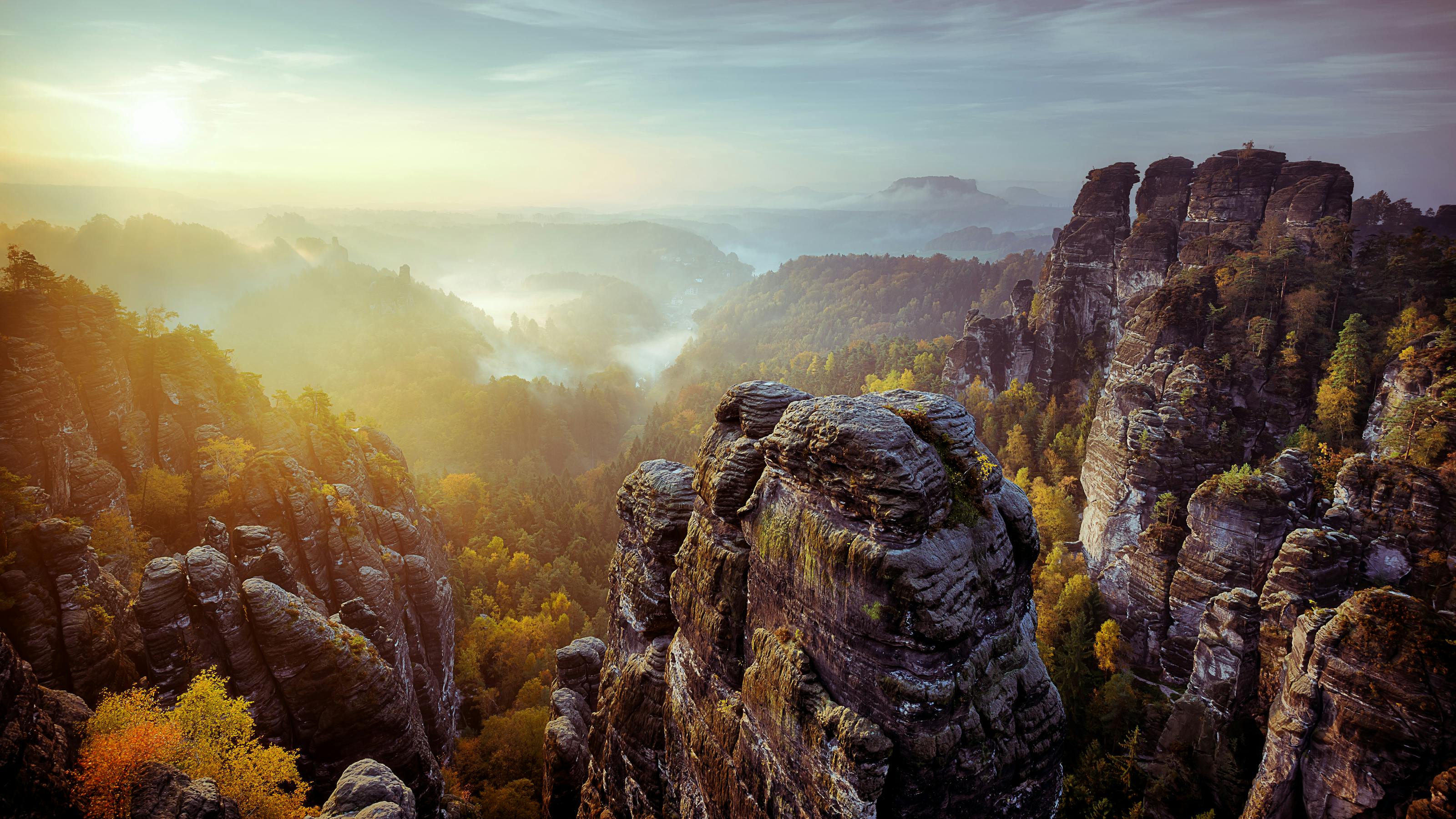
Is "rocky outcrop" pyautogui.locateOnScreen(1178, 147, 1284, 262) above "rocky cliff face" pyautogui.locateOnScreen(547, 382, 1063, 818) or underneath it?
above

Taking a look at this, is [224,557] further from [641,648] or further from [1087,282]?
[1087,282]

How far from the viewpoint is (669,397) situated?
409 ft

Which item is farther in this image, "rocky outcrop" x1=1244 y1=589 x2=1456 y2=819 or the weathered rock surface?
the weathered rock surface

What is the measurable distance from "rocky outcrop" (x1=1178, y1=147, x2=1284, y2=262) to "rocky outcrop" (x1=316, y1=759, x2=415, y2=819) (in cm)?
6596

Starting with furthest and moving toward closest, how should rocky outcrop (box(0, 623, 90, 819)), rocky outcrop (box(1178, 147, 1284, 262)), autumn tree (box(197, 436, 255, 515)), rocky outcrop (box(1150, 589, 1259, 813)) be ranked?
rocky outcrop (box(1178, 147, 1284, 262))
autumn tree (box(197, 436, 255, 515))
rocky outcrop (box(1150, 589, 1259, 813))
rocky outcrop (box(0, 623, 90, 819))

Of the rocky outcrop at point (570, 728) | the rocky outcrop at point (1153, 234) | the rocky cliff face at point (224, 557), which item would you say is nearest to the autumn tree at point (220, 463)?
the rocky cliff face at point (224, 557)

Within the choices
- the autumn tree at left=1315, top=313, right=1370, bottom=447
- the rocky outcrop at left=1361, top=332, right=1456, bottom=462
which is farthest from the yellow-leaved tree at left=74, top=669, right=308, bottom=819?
the autumn tree at left=1315, top=313, right=1370, bottom=447

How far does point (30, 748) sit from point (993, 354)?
76.2 metres

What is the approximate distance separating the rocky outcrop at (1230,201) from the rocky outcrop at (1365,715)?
1856 inches

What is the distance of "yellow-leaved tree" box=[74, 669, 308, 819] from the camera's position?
446 inches

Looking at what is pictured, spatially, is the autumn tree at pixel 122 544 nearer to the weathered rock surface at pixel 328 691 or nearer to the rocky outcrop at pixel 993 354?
→ the weathered rock surface at pixel 328 691

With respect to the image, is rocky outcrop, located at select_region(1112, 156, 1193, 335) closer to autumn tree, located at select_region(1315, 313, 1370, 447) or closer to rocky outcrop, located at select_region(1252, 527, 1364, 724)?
autumn tree, located at select_region(1315, 313, 1370, 447)

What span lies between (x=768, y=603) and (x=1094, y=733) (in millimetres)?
25983

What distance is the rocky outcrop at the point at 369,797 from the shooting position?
40.9 ft
